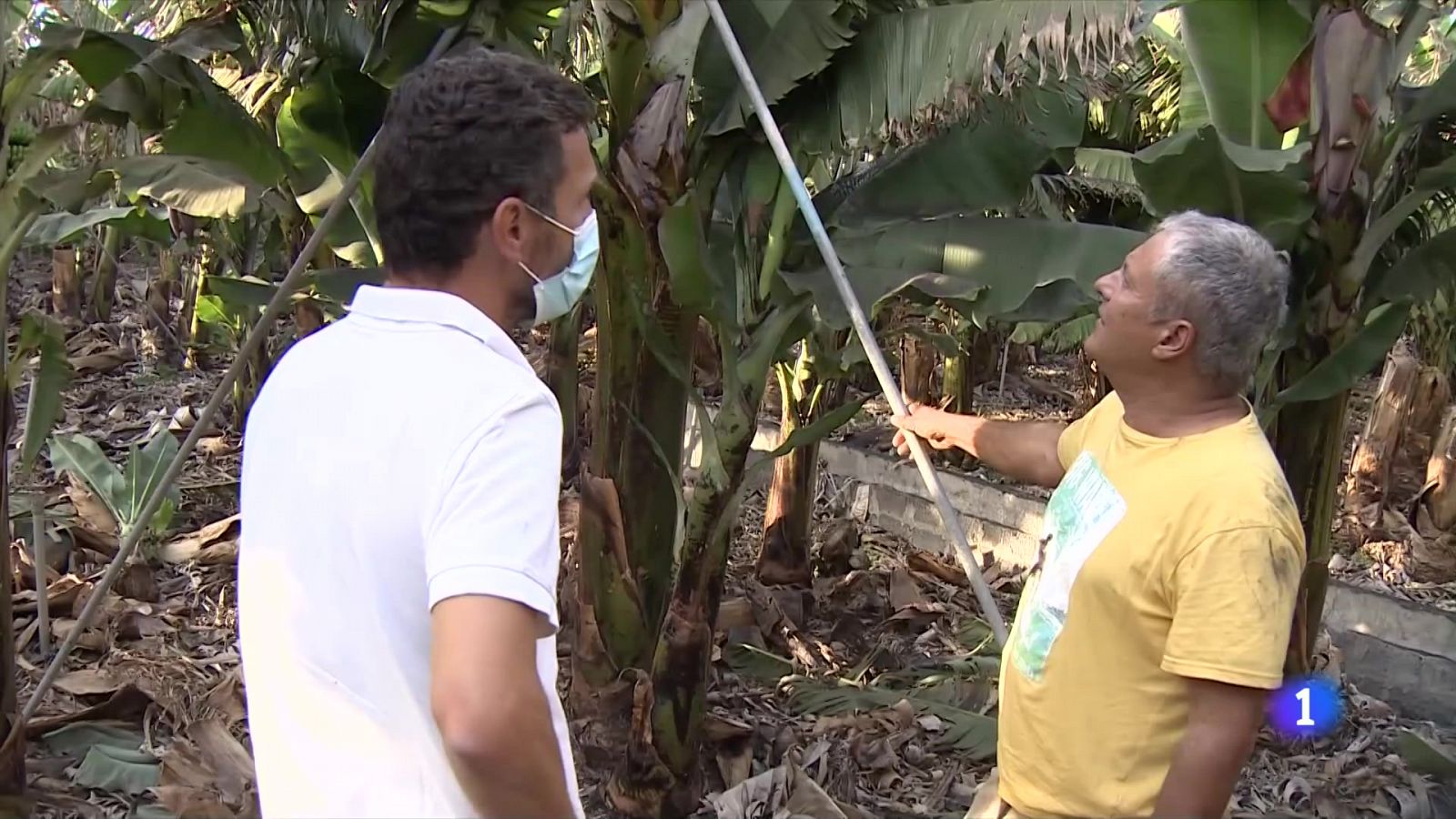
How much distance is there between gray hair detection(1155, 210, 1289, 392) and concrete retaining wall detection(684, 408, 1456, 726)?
13.4 feet

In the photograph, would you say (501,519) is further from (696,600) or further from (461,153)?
(696,600)

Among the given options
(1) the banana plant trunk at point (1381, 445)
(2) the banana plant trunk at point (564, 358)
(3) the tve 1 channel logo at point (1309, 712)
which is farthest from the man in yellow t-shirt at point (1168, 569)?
(1) the banana plant trunk at point (1381, 445)

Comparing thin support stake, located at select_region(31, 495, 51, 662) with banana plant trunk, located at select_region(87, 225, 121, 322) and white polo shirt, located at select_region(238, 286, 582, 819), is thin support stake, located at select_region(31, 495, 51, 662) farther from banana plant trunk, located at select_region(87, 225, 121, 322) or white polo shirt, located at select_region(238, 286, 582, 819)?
banana plant trunk, located at select_region(87, 225, 121, 322)

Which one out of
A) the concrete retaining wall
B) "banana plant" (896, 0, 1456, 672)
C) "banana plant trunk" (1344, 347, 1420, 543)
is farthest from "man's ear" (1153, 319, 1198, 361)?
"banana plant trunk" (1344, 347, 1420, 543)

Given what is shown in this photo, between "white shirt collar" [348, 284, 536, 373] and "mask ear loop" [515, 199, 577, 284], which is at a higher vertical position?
"mask ear loop" [515, 199, 577, 284]

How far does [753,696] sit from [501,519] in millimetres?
3772

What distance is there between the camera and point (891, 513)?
7.62 m

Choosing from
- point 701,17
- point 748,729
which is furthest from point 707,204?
point 748,729

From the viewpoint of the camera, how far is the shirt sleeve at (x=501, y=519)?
3.27 ft

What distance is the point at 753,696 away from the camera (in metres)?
4.62

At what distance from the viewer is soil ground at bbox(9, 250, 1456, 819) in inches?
145

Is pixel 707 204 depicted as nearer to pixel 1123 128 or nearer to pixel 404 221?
pixel 404 221

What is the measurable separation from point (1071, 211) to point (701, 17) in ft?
10.5

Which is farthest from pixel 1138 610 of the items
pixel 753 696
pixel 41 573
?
pixel 41 573
